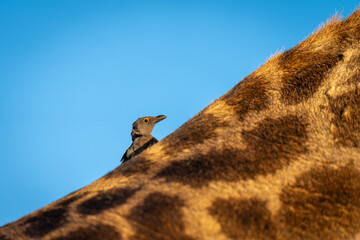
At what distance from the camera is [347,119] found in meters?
1.68

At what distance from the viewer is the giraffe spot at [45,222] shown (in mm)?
1392

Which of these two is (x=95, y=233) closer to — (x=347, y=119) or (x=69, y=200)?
(x=69, y=200)

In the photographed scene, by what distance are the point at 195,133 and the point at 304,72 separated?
684 millimetres

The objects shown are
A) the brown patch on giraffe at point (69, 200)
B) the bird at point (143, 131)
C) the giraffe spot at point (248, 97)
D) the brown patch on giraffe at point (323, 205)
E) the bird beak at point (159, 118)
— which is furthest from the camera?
the bird beak at point (159, 118)

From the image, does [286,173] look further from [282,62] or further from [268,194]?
[282,62]

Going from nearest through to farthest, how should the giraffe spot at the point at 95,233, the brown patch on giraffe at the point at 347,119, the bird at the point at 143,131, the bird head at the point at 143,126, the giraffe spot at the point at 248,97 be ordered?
the giraffe spot at the point at 95,233, the brown patch on giraffe at the point at 347,119, the giraffe spot at the point at 248,97, the bird at the point at 143,131, the bird head at the point at 143,126

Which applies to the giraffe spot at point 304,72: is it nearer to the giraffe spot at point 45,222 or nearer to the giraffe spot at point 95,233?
the giraffe spot at point 95,233

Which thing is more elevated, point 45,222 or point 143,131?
point 143,131

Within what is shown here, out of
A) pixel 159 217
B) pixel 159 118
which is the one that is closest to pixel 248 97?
pixel 159 217

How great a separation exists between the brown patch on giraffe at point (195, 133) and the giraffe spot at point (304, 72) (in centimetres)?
37

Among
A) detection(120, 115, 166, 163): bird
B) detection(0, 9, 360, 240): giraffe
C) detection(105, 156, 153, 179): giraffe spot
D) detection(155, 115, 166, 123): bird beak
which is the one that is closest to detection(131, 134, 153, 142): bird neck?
detection(120, 115, 166, 163): bird

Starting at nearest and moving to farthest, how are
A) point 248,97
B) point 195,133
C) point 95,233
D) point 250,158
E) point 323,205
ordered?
point 95,233 < point 323,205 < point 250,158 < point 195,133 < point 248,97

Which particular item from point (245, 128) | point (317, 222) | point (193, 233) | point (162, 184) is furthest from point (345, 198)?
point (162, 184)

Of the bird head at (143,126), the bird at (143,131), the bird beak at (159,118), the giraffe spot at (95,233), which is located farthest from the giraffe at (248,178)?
the bird beak at (159,118)
